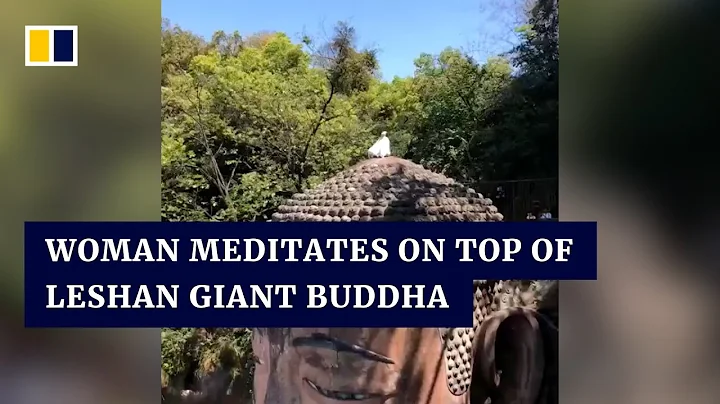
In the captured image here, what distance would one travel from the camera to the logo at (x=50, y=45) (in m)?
2.44

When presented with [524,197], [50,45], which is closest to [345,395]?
[524,197]

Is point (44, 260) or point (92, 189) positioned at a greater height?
point (92, 189)

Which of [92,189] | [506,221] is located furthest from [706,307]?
[92,189]

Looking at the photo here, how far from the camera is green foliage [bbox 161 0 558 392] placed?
2564 millimetres

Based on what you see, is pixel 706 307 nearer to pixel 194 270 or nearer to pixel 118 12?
pixel 194 270

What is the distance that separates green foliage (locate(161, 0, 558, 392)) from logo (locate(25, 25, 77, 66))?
406 mm

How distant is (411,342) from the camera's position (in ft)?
Answer: 8.32

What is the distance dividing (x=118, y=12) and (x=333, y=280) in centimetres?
151

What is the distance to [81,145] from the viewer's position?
2.46 meters

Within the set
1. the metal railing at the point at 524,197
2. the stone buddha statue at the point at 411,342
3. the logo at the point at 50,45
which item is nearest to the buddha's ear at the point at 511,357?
the stone buddha statue at the point at 411,342

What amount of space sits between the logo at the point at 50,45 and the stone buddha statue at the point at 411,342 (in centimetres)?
116

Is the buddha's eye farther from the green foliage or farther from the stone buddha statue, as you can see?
the green foliage

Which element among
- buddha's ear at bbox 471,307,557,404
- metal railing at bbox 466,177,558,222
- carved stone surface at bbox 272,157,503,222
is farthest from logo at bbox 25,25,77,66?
buddha's ear at bbox 471,307,557,404

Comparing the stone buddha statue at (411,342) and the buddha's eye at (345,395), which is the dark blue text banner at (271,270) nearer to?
the stone buddha statue at (411,342)
